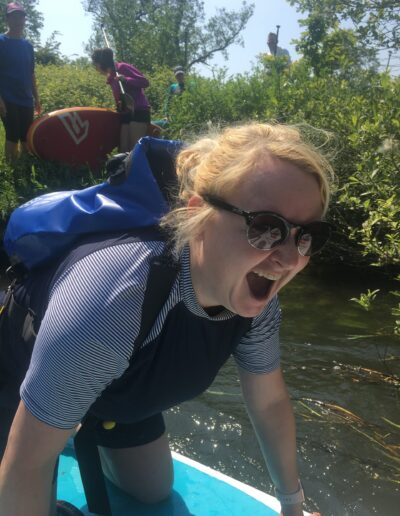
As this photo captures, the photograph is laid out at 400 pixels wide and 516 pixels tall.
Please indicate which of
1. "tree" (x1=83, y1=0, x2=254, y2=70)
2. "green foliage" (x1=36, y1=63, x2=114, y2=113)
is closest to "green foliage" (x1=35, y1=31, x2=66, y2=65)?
"tree" (x1=83, y1=0, x2=254, y2=70)

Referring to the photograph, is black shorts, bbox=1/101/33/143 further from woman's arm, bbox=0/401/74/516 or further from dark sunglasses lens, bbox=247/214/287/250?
dark sunglasses lens, bbox=247/214/287/250

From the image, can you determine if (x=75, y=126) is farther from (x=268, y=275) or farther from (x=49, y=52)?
(x=49, y=52)

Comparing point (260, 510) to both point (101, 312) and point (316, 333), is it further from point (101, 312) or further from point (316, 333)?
point (316, 333)

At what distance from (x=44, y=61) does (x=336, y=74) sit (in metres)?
29.1

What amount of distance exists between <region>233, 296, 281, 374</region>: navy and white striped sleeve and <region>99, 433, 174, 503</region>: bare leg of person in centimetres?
68

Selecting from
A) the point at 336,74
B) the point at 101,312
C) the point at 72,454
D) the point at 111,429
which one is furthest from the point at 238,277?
the point at 336,74

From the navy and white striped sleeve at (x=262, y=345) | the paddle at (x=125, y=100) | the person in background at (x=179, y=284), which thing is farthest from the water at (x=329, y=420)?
the paddle at (x=125, y=100)

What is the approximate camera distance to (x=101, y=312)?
1.35 metres

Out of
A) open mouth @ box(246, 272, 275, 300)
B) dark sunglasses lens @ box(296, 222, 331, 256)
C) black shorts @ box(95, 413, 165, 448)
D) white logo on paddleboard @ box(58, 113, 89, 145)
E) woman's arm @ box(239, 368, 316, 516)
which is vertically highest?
dark sunglasses lens @ box(296, 222, 331, 256)

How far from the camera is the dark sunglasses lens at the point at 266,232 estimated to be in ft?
4.34

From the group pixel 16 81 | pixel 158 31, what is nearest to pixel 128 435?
pixel 16 81

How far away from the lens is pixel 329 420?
10.9 ft

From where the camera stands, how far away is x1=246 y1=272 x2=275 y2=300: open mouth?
1475 millimetres

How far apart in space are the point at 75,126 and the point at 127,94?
0.78 m
